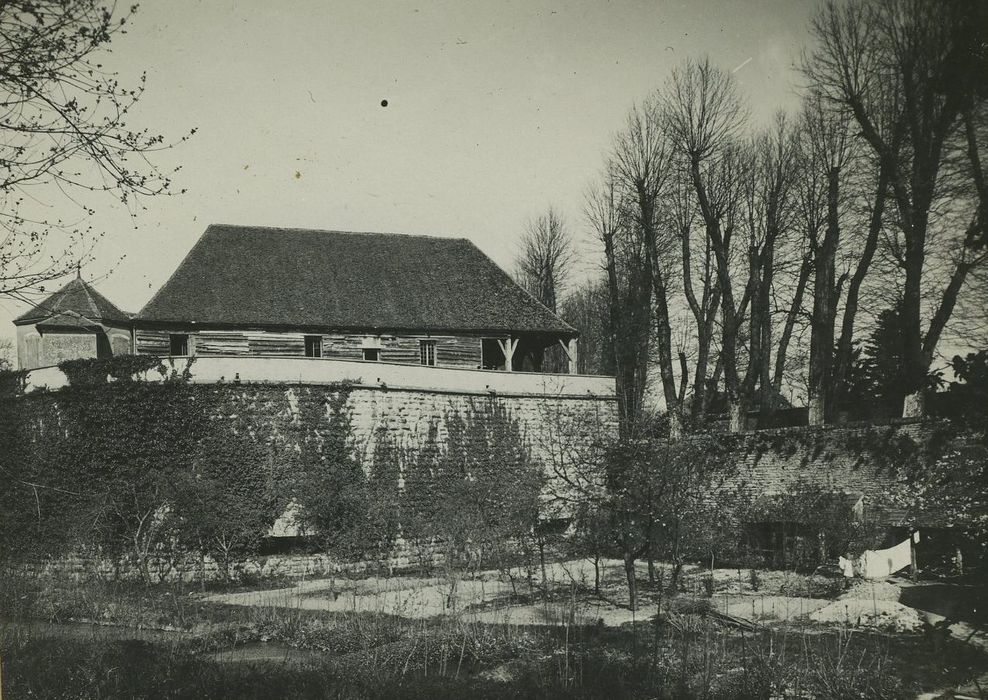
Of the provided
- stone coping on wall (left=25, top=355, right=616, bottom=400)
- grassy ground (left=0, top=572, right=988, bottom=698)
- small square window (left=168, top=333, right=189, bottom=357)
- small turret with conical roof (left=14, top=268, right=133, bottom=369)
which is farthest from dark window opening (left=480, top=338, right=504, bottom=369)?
grassy ground (left=0, top=572, right=988, bottom=698)

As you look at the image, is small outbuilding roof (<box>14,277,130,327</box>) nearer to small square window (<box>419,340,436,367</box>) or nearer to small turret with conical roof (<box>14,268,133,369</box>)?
small turret with conical roof (<box>14,268,133,369</box>)

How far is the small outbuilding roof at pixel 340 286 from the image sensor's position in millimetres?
19750

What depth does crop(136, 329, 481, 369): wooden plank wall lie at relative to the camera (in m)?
19.2

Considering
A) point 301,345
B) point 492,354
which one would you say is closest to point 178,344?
point 301,345

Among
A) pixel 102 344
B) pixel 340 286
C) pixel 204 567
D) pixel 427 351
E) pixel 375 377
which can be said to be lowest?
pixel 204 567

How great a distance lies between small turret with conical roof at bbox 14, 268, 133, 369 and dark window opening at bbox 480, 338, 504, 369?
10.5m

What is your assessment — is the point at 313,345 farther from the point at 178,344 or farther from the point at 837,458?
the point at 837,458

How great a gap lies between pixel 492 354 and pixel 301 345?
245 inches

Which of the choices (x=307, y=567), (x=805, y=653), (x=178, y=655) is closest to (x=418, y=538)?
(x=307, y=567)

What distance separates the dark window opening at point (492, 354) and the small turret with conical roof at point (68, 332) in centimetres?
1047

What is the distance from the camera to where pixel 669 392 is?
75.8ft

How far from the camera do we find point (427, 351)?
69.5 ft

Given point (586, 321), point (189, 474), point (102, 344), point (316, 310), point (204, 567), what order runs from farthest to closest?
point (586, 321), point (102, 344), point (316, 310), point (189, 474), point (204, 567)

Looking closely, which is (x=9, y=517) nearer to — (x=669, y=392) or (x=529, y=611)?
(x=529, y=611)
